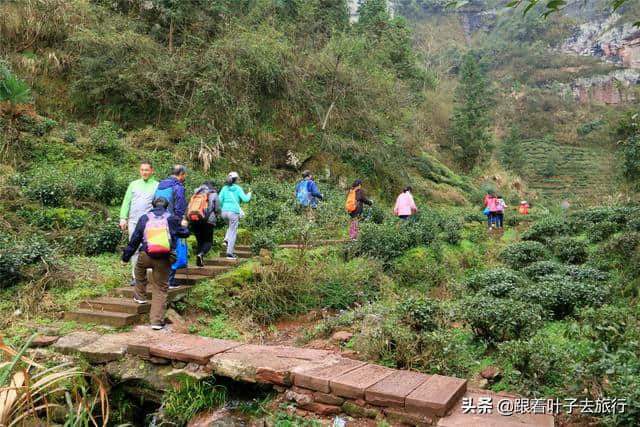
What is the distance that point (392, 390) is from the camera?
127 inches

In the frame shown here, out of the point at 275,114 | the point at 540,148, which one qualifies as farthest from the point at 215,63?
the point at 540,148

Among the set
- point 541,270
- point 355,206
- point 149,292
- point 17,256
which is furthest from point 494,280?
point 17,256

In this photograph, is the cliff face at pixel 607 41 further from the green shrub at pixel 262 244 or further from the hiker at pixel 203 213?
the hiker at pixel 203 213

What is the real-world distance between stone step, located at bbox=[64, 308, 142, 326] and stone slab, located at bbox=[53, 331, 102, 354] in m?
0.37

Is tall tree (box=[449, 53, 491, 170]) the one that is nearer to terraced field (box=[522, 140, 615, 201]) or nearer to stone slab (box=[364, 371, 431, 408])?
terraced field (box=[522, 140, 615, 201])

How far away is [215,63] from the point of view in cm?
1536

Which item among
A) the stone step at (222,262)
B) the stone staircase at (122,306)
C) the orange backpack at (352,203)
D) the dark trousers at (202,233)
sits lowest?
the stone staircase at (122,306)

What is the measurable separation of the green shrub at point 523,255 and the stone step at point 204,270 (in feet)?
20.8

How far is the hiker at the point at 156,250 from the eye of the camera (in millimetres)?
5379

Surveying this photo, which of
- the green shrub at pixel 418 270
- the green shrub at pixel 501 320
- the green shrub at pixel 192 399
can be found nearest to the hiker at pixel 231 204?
the green shrub at pixel 418 270

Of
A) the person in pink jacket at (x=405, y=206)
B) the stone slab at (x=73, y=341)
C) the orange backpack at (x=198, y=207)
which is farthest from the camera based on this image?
the person in pink jacket at (x=405, y=206)

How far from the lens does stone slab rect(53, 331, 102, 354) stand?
4652mm

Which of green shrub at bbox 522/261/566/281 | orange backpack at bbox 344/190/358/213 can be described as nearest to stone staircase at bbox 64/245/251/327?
orange backpack at bbox 344/190/358/213

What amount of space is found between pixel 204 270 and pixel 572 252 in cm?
790
